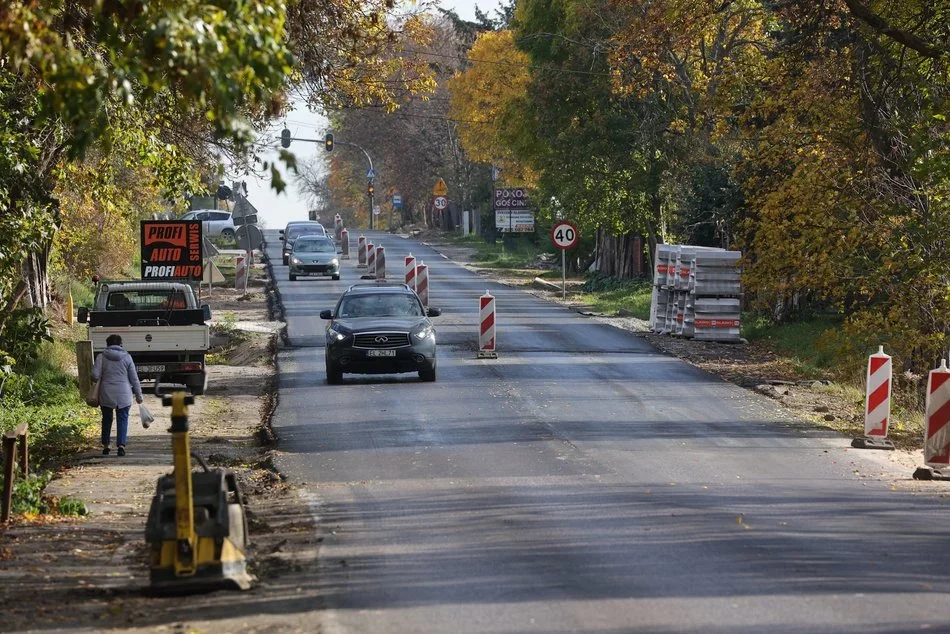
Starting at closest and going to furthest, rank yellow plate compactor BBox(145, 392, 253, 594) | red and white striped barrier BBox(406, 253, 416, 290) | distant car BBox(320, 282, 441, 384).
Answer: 1. yellow plate compactor BBox(145, 392, 253, 594)
2. distant car BBox(320, 282, 441, 384)
3. red and white striped barrier BBox(406, 253, 416, 290)

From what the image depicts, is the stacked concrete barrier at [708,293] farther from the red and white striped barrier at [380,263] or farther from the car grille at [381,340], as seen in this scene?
the red and white striped barrier at [380,263]

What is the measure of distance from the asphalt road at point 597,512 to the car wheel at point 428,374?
196 millimetres

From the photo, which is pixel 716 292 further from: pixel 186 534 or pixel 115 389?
pixel 186 534

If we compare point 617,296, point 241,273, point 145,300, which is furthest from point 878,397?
point 241,273

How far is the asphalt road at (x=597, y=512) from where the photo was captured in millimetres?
8891

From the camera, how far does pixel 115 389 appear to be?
17125 millimetres

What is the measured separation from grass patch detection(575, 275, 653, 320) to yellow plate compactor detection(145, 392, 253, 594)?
31.2 metres

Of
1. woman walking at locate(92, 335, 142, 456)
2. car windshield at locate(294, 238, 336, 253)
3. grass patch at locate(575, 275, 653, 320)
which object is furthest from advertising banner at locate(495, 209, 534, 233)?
woman walking at locate(92, 335, 142, 456)

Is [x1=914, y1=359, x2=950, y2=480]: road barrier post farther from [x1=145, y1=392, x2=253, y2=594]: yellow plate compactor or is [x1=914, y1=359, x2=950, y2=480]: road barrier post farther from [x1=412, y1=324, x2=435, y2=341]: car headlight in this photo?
[x1=412, y1=324, x2=435, y2=341]: car headlight

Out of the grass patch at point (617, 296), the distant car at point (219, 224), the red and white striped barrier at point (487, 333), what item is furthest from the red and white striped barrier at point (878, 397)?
the distant car at point (219, 224)

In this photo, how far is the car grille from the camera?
24.2m

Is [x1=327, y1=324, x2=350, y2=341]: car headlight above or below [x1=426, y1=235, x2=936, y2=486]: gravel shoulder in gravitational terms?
above

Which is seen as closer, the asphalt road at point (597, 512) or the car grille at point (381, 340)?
the asphalt road at point (597, 512)

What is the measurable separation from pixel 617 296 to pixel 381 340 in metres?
25.4
